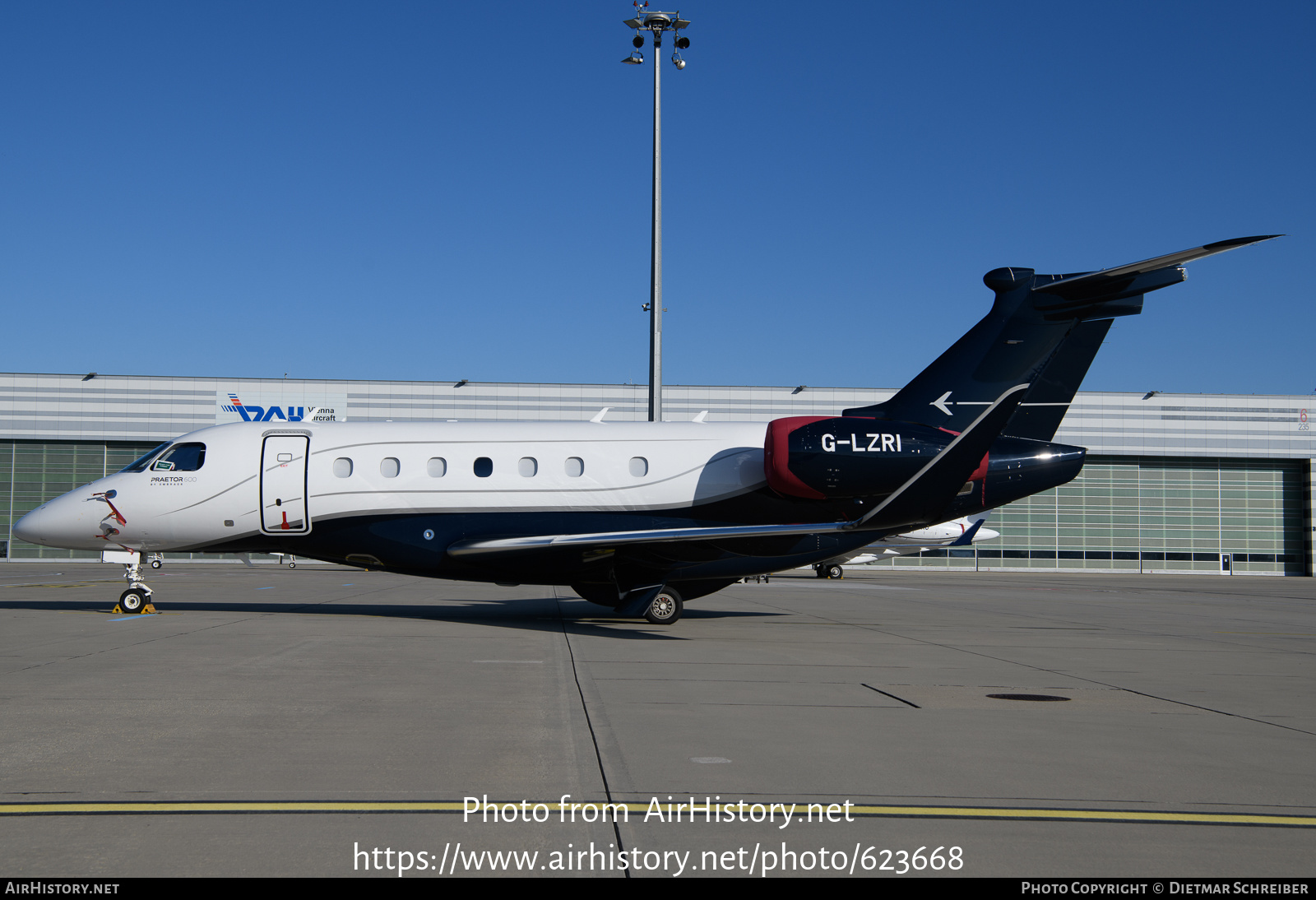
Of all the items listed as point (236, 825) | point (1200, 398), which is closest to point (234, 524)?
point (236, 825)

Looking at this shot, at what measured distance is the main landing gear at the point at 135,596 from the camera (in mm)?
16734

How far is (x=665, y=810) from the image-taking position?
525 centimetres

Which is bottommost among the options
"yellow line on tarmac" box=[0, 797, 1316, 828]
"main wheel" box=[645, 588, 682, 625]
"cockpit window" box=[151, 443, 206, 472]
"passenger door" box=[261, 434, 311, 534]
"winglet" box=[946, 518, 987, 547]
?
"winglet" box=[946, 518, 987, 547]

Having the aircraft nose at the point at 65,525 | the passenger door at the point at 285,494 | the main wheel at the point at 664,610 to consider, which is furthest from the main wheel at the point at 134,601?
the main wheel at the point at 664,610

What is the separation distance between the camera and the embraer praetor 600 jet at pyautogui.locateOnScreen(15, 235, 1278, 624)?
16.3m

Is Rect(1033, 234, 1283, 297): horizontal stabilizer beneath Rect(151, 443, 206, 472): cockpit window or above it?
above

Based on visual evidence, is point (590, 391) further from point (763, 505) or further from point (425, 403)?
point (763, 505)

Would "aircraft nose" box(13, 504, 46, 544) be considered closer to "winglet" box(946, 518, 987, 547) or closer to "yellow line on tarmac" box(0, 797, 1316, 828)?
"yellow line on tarmac" box(0, 797, 1316, 828)

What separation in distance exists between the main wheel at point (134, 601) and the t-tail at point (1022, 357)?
13585 mm

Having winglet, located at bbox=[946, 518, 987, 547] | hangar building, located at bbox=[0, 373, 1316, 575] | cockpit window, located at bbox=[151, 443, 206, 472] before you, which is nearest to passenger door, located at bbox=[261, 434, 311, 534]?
cockpit window, located at bbox=[151, 443, 206, 472]

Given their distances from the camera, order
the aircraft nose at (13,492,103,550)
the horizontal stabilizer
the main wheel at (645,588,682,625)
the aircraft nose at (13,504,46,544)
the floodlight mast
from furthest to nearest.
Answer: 1. the floodlight mast
2. the aircraft nose at (13,504,46,544)
3. the aircraft nose at (13,492,103,550)
4. the main wheel at (645,588,682,625)
5. the horizontal stabilizer

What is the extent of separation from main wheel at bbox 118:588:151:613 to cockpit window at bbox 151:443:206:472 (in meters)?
2.15

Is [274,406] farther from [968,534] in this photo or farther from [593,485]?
[593,485]

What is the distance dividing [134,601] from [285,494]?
10.6 feet
